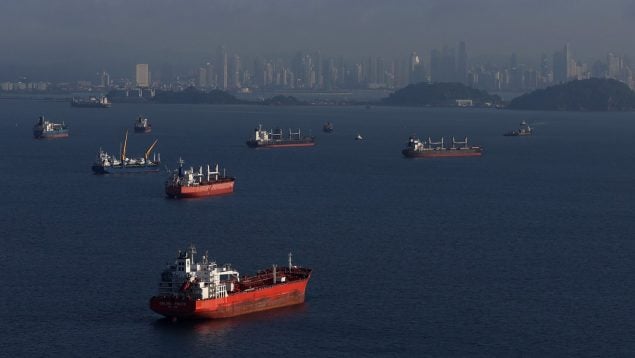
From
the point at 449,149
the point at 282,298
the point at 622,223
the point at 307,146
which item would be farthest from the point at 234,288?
the point at 307,146

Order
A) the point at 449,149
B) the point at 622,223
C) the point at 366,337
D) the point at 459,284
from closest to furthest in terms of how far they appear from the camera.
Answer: the point at 366,337 → the point at 459,284 → the point at 622,223 → the point at 449,149

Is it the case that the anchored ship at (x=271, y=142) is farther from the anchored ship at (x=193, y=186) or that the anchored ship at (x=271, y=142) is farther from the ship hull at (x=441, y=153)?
the anchored ship at (x=193, y=186)

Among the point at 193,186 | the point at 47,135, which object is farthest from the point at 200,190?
the point at 47,135

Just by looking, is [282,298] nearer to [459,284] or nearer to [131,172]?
[459,284]

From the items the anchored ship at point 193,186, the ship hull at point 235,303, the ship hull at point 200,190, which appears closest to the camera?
the ship hull at point 235,303

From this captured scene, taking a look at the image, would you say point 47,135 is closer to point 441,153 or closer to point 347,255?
point 441,153

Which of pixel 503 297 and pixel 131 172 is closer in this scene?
pixel 503 297

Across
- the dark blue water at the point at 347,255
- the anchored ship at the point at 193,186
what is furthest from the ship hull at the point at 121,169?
the anchored ship at the point at 193,186
